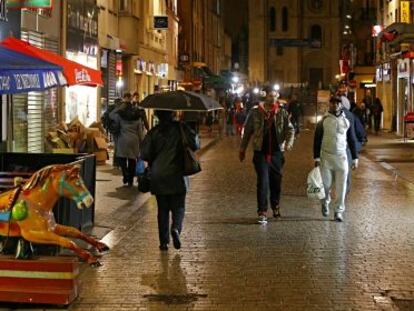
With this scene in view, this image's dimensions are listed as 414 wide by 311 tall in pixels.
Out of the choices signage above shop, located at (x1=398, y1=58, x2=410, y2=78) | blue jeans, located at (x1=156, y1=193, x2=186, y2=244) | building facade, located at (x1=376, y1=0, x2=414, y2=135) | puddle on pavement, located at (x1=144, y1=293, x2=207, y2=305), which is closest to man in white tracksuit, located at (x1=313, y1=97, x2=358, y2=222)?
blue jeans, located at (x1=156, y1=193, x2=186, y2=244)

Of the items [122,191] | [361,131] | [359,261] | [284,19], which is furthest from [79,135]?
[284,19]

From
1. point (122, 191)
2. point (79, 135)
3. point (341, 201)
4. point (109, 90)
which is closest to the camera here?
point (341, 201)

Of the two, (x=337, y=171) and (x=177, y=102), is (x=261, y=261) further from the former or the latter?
(x=337, y=171)

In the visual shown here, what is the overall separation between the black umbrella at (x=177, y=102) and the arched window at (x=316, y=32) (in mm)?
92555

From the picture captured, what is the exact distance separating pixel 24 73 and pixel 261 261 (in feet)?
11.4

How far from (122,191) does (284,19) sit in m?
87.5

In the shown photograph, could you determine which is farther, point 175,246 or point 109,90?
point 109,90

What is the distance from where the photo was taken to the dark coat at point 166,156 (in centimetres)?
937

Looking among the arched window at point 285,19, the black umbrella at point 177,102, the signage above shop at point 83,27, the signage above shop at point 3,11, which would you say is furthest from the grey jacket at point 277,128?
the arched window at point 285,19

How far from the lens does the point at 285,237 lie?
10.5 m

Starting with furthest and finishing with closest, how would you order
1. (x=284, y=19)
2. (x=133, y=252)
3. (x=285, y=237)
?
(x=284, y=19)
(x=285, y=237)
(x=133, y=252)

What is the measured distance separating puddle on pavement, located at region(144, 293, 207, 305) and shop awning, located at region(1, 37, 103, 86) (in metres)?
4.05

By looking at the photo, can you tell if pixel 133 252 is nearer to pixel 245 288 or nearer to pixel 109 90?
pixel 245 288

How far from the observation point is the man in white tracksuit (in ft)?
38.7
